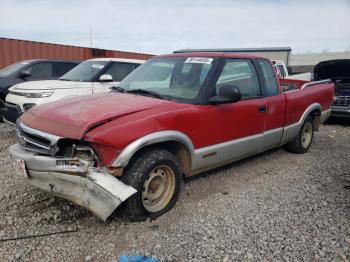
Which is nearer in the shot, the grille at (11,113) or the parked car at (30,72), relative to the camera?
the grille at (11,113)

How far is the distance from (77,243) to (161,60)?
2.69 m

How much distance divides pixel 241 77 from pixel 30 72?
5760 millimetres

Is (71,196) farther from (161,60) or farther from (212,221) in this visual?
(161,60)

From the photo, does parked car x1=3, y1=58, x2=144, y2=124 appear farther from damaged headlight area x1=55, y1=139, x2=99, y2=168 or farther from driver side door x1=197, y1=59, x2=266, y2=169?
damaged headlight area x1=55, y1=139, x2=99, y2=168

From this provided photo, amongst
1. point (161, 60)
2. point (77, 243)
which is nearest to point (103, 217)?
point (77, 243)

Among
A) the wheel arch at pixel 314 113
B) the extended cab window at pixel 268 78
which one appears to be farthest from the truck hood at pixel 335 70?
the extended cab window at pixel 268 78

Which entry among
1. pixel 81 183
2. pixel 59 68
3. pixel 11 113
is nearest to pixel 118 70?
pixel 59 68

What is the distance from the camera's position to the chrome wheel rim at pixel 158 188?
132 inches

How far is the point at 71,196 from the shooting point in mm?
Answer: 3037

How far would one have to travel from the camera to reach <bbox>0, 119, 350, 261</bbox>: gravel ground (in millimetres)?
2881

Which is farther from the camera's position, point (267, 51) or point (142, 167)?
point (267, 51)

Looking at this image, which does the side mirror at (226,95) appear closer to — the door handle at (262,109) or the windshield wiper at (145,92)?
the windshield wiper at (145,92)

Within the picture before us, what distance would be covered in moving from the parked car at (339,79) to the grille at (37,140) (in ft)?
26.2

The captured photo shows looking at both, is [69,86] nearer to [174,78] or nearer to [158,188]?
[174,78]
